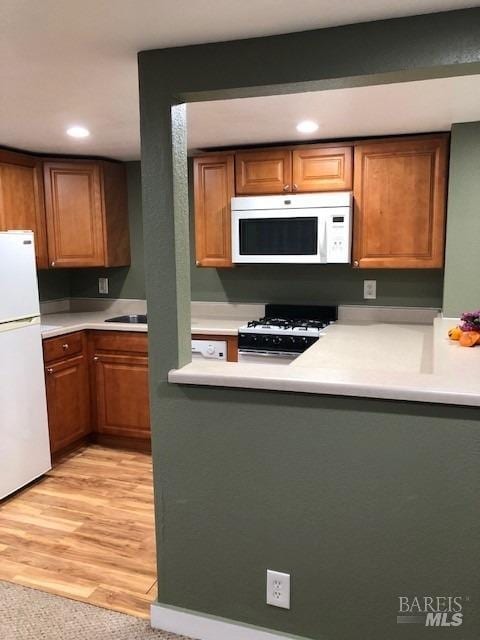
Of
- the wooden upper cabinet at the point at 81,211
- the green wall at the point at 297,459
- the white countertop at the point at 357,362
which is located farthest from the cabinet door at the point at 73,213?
the green wall at the point at 297,459

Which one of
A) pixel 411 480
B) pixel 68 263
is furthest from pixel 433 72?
pixel 68 263

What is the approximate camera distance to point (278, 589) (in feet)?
6.00

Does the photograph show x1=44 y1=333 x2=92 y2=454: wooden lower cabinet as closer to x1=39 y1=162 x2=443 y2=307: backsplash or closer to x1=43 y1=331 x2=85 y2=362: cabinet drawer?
x1=43 y1=331 x2=85 y2=362: cabinet drawer

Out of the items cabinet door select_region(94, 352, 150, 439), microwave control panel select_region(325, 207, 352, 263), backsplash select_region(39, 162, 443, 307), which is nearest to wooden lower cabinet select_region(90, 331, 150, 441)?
cabinet door select_region(94, 352, 150, 439)

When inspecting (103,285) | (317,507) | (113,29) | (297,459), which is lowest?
(317,507)

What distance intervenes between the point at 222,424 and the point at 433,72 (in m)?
1.30

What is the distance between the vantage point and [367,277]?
12.0ft

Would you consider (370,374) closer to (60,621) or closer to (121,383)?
(60,621)

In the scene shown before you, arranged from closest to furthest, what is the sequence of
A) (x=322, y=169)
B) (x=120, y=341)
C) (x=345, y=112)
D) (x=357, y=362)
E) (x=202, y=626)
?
(x=202, y=626)
(x=357, y=362)
(x=345, y=112)
(x=322, y=169)
(x=120, y=341)

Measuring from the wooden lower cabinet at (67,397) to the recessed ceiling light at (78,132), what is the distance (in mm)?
1280

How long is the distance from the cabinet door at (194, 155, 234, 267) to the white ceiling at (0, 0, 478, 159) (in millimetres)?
1191

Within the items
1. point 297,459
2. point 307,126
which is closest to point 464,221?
point 307,126

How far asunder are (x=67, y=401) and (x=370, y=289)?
7.28ft

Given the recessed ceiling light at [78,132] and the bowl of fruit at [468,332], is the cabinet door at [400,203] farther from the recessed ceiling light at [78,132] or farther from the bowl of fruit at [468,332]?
the recessed ceiling light at [78,132]
